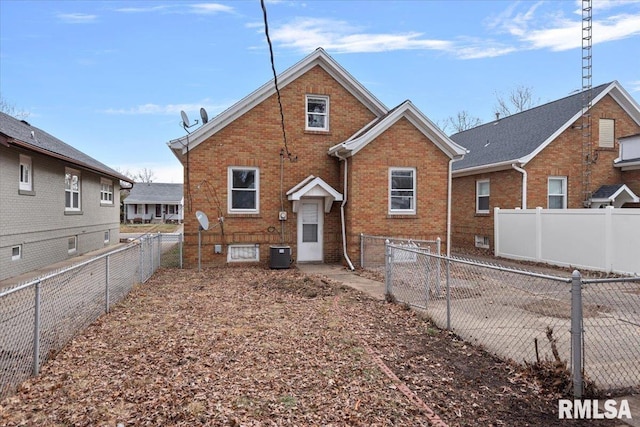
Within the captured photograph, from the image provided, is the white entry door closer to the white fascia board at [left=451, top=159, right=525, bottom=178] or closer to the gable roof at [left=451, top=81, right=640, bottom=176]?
the white fascia board at [left=451, top=159, right=525, bottom=178]

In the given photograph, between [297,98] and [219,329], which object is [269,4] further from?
[297,98]

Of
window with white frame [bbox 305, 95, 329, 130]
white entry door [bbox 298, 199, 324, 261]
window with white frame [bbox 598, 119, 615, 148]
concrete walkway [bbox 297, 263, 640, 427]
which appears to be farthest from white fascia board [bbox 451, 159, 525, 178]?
concrete walkway [bbox 297, 263, 640, 427]

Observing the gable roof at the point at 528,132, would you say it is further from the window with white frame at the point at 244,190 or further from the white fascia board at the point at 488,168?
the window with white frame at the point at 244,190

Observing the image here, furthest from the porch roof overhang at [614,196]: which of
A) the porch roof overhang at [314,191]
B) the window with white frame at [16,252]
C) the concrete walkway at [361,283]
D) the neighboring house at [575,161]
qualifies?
the window with white frame at [16,252]

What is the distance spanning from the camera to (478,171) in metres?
18.6

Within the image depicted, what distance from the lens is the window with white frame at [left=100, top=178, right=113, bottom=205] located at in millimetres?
21388

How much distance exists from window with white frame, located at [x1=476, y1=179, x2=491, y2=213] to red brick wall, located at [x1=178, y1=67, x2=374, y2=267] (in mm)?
7008

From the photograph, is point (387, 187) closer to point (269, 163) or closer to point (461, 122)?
point (269, 163)

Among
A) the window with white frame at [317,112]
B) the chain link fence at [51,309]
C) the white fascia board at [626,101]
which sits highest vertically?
the white fascia board at [626,101]

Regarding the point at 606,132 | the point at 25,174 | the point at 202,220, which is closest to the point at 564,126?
the point at 606,132

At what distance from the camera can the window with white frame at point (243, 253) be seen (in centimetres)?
1401

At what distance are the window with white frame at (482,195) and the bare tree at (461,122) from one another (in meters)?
29.1

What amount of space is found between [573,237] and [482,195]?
5.67 meters

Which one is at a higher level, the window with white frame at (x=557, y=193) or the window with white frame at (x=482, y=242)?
the window with white frame at (x=557, y=193)
